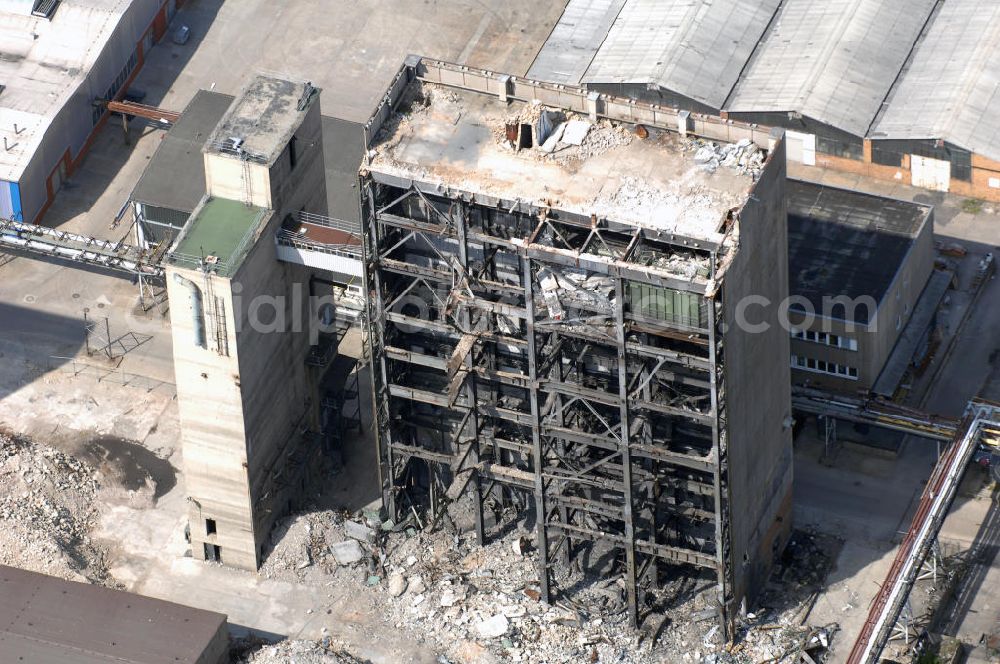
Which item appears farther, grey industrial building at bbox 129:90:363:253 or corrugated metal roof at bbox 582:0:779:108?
corrugated metal roof at bbox 582:0:779:108

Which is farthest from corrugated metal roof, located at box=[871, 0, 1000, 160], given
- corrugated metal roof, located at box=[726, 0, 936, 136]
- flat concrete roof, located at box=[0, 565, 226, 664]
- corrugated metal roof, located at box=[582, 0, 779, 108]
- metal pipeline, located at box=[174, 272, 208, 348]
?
flat concrete roof, located at box=[0, 565, 226, 664]

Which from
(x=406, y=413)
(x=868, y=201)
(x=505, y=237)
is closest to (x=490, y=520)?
(x=406, y=413)

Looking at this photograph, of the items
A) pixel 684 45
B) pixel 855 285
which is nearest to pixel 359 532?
pixel 855 285

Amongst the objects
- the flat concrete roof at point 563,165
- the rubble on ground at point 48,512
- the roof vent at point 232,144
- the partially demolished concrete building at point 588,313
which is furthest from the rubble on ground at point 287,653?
the roof vent at point 232,144

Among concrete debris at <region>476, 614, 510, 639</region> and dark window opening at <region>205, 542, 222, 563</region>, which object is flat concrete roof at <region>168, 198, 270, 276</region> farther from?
concrete debris at <region>476, 614, 510, 639</region>

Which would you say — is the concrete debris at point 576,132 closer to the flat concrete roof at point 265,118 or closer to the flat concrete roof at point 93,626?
the flat concrete roof at point 265,118

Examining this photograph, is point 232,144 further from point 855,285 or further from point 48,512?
point 855,285

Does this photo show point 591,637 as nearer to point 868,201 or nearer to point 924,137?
point 868,201
